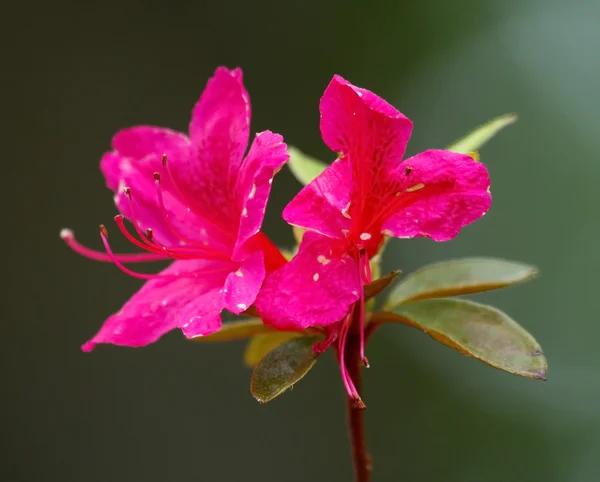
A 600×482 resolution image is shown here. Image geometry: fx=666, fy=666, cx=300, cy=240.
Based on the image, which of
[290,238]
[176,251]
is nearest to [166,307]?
[176,251]

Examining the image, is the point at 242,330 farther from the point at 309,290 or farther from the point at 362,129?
the point at 362,129

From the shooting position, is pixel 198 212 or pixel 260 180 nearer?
pixel 260 180

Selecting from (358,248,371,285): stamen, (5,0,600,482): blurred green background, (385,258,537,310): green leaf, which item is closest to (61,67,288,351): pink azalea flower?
(358,248,371,285): stamen

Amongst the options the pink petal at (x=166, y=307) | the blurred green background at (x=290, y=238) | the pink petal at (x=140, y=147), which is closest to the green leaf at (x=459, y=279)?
the pink petal at (x=166, y=307)

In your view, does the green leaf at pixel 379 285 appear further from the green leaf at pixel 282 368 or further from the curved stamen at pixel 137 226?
the curved stamen at pixel 137 226

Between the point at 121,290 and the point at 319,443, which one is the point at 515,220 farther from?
the point at 121,290

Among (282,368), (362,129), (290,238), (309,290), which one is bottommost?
(290,238)
